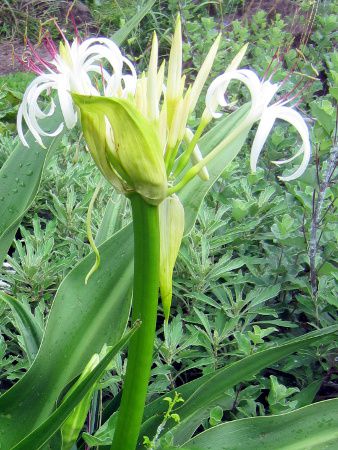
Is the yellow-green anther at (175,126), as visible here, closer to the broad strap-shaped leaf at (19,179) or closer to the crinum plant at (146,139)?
the crinum plant at (146,139)

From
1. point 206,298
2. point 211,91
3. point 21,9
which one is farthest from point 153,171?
point 21,9

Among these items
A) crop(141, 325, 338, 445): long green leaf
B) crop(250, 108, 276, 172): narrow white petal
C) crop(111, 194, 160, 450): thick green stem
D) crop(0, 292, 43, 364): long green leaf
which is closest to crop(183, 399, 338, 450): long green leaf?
crop(141, 325, 338, 445): long green leaf

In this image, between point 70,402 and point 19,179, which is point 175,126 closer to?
point 70,402

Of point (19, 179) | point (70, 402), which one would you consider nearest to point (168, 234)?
point (70, 402)

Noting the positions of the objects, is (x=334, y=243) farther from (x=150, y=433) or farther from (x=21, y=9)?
(x=21, y=9)

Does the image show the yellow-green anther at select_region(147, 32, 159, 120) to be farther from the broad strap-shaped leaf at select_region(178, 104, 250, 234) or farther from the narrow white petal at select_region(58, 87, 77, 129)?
the broad strap-shaped leaf at select_region(178, 104, 250, 234)

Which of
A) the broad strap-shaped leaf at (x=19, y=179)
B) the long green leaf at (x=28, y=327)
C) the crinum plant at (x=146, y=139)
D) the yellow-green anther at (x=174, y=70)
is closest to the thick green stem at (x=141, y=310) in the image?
the crinum plant at (x=146, y=139)
